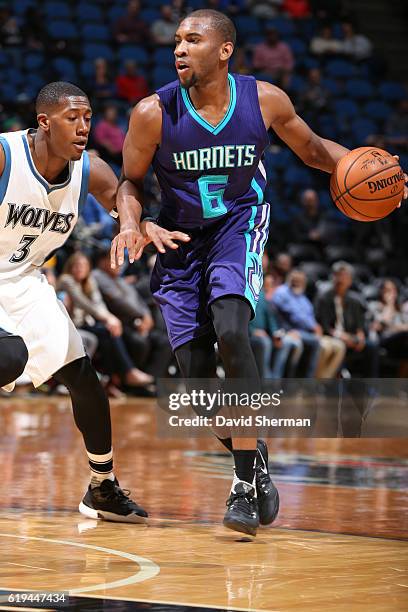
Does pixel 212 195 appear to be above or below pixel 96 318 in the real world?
below

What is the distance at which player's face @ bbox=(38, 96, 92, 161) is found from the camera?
4480 millimetres

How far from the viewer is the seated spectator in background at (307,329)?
11320mm

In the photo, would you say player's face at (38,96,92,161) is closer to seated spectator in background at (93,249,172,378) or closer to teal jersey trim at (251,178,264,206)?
teal jersey trim at (251,178,264,206)

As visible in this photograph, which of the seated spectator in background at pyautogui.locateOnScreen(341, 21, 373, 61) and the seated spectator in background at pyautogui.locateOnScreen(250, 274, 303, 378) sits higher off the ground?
the seated spectator in background at pyautogui.locateOnScreen(341, 21, 373, 61)

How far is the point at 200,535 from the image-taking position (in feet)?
14.3

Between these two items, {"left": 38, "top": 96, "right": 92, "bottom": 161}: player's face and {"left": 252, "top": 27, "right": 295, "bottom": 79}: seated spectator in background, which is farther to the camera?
{"left": 252, "top": 27, "right": 295, "bottom": 79}: seated spectator in background

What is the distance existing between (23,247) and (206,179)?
816mm

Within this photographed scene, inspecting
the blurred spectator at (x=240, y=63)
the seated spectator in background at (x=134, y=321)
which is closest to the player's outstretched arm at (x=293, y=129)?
the seated spectator in background at (x=134, y=321)

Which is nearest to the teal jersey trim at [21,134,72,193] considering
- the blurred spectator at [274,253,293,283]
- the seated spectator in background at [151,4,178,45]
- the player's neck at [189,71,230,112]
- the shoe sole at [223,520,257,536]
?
the player's neck at [189,71,230,112]

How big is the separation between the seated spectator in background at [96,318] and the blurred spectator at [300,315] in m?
1.60

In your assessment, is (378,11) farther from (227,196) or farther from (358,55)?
(227,196)

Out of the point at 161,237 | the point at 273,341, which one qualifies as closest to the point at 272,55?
the point at 273,341

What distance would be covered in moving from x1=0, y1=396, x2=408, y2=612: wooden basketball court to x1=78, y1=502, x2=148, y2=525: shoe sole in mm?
45

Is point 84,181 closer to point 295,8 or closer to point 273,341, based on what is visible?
point 273,341
